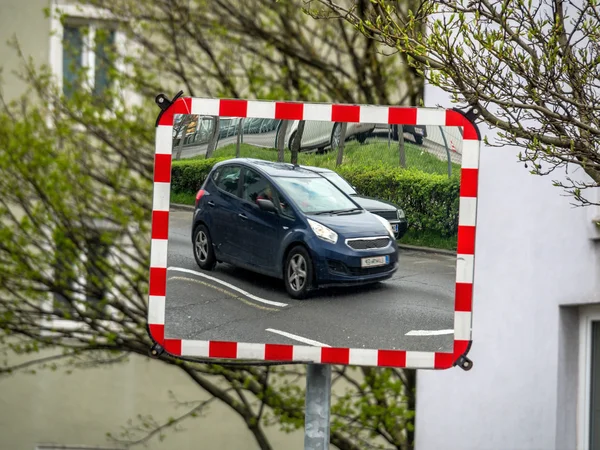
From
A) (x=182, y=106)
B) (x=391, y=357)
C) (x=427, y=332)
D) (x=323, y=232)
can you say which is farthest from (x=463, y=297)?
(x=182, y=106)

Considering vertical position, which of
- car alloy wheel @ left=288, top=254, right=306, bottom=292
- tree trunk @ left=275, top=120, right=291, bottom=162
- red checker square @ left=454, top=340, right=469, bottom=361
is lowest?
red checker square @ left=454, top=340, right=469, bottom=361

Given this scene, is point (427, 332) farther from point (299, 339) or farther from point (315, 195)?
point (315, 195)

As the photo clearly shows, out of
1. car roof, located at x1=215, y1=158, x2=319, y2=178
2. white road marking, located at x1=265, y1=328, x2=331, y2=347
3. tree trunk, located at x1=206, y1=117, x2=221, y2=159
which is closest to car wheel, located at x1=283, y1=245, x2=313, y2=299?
white road marking, located at x1=265, y1=328, x2=331, y2=347

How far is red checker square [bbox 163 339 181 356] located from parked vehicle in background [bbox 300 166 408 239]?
83cm

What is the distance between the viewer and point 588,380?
774cm

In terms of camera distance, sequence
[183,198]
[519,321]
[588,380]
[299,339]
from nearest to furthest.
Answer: [299,339] < [183,198] < [588,380] < [519,321]

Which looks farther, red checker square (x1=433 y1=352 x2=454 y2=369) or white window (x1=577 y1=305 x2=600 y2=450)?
white window (x1=577 y1=305 x2=600 y2=450)

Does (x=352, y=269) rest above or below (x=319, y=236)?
below

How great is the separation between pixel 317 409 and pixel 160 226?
0.93 metres

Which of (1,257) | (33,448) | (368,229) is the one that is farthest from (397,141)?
(33,448)

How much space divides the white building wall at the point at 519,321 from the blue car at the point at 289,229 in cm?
390

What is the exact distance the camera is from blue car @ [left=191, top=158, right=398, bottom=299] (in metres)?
4.00

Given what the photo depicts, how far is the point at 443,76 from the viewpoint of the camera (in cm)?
450

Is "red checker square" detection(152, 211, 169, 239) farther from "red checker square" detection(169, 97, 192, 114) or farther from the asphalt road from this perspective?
"red checker square" detection(169, 97, 192, 114)
